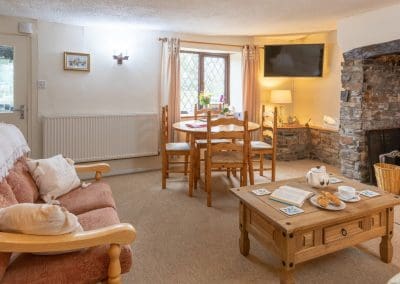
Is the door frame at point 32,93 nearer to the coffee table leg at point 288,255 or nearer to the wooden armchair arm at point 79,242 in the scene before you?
the wooden armchair arm at point 79,242

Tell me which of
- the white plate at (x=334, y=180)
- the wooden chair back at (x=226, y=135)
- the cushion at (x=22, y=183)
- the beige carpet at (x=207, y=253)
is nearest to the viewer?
the cushion at (x=22, y=183)

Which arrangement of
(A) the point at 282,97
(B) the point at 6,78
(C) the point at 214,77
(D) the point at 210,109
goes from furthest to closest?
(C) the point at 214,77, (A) the point at 282,97, (D) the point at 210,109, (B) the point at 6,78

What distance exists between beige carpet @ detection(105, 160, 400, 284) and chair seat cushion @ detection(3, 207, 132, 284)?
2.06 feet

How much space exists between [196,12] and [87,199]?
2551 mm

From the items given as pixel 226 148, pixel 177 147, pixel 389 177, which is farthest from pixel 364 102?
pixel 177 147

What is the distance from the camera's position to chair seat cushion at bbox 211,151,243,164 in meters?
3.35

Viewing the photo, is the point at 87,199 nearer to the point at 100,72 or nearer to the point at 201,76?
the point at 100,72

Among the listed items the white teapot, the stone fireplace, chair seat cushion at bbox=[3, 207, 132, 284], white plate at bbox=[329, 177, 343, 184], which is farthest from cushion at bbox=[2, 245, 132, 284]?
the stone fireplace

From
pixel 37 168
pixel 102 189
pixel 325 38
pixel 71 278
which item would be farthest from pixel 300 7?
pixel 71 278

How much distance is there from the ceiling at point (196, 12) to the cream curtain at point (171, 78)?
0.95 ft

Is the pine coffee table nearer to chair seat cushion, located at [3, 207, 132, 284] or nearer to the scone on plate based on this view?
the scone on plate

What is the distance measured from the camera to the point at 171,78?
15.3 feet

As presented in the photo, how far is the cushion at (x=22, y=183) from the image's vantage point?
188 cm

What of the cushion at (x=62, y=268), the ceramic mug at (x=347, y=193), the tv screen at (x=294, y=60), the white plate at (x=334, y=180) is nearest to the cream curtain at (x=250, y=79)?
the tv screen at (x=294, y=60)
